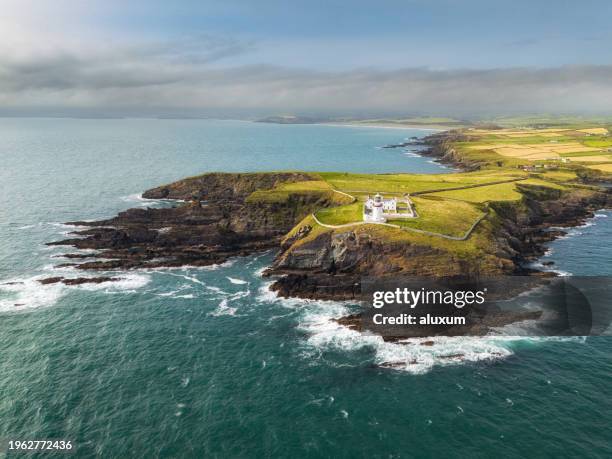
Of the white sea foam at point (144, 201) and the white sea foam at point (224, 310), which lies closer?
the white sea foam at point (224, 310)

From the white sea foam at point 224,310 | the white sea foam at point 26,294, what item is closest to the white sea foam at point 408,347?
the white sea foam at point 224,310

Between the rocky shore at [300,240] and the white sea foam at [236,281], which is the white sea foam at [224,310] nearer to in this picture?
the white sea foam at [236,281]

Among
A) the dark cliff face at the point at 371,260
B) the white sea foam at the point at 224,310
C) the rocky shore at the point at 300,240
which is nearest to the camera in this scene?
the white sea foam at the point at 224,310

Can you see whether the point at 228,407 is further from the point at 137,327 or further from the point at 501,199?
the point at 501,199

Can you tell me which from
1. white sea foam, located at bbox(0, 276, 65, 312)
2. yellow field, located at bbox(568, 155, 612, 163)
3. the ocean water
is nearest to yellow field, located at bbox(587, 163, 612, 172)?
yellow field, located at bbox(568, 155, 612, 163)

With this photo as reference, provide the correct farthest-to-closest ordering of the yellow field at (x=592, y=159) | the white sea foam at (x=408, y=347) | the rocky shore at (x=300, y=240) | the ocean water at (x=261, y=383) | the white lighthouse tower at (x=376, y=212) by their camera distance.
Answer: the yellow field at (x=592, y=159), the white lighthouse tower at (x=376, y=212), the rocky shore at (x=300, y=240), the white sea foam at (x=408, y=347), the ocean water at (x=261, y=383)

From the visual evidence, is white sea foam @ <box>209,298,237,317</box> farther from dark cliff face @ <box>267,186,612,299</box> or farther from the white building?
the white building
